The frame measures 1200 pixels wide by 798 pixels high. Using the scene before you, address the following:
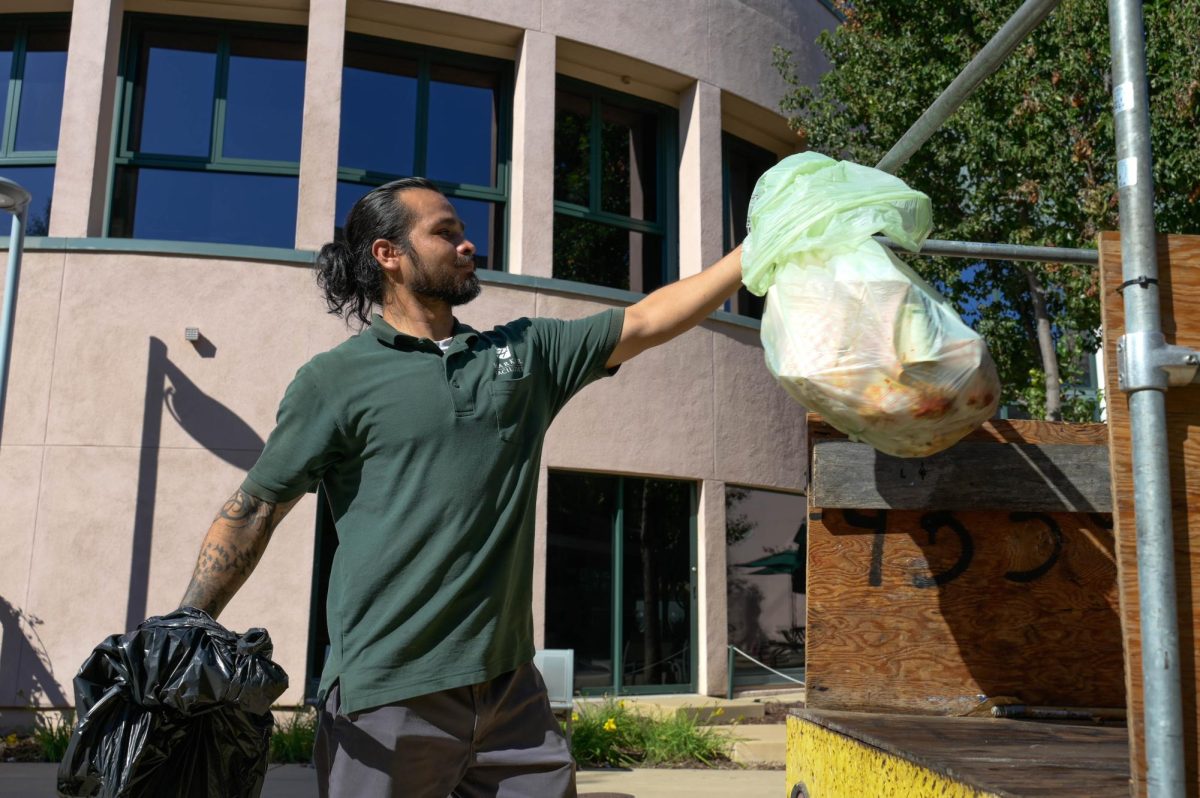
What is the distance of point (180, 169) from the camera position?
33.9 ft

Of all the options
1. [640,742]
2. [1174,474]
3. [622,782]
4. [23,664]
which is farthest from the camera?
[23,664]

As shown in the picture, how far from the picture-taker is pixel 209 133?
1042cm

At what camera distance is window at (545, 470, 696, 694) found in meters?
10.2

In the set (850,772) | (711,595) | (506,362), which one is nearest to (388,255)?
(506,362)

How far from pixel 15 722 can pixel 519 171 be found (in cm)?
640

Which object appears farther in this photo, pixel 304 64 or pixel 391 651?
pixel 304 64

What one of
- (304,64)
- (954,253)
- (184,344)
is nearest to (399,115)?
(304,64)

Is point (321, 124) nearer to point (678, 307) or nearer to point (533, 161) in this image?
point (533, 161)

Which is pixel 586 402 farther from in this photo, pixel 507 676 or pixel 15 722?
pixel 507 676

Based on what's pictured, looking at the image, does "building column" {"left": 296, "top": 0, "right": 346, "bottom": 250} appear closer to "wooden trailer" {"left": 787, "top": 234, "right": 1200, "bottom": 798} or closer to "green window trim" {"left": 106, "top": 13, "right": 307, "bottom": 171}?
"green window trim" {"left": 106, "top": 13, "right": 307, "bottom": 171}

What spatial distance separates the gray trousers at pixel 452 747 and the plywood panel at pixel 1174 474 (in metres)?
1.26

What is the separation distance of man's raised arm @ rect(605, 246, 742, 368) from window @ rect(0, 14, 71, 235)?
29.7ft

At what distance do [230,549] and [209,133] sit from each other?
28.7ft

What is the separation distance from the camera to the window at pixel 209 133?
10.2 metres
